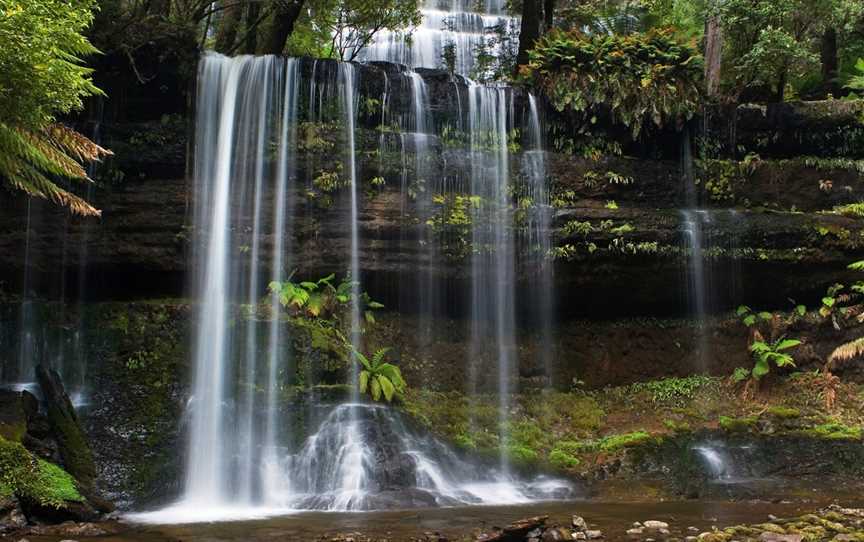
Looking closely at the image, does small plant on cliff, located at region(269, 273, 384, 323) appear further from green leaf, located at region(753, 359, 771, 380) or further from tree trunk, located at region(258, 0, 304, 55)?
green leaf, located at region(753, 359, 771, 380)

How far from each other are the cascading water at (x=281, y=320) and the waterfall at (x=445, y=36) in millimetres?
7169

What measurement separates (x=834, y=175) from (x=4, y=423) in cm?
1541

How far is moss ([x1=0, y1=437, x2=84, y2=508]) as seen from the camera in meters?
7.63

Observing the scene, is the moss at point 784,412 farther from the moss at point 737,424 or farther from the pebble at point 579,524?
the pebble at point 579,524

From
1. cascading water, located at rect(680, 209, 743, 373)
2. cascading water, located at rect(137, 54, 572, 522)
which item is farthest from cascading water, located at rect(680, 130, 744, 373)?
cascading water, located at rect(137, 54, 572, 522)

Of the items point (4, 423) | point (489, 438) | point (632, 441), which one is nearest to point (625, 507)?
point (632, 441)

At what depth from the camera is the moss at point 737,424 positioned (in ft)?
40.1

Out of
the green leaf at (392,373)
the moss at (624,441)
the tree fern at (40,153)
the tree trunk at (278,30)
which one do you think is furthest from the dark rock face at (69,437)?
the tree trunk at (278,30)

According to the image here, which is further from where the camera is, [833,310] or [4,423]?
[833,310]

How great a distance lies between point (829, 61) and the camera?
1803cm

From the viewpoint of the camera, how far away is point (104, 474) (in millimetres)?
9820

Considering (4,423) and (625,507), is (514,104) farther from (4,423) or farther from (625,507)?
(4,423)

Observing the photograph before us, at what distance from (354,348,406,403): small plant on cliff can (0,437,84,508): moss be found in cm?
470

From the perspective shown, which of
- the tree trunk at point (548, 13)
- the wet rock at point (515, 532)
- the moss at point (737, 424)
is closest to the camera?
the wet rock at point (515, 532)
